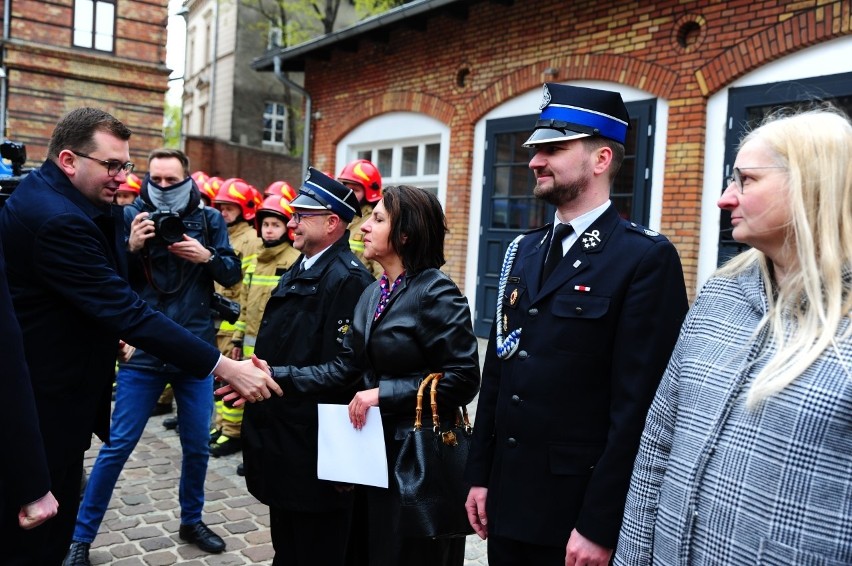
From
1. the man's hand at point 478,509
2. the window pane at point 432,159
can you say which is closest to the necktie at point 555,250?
the man's hand at point 478,509

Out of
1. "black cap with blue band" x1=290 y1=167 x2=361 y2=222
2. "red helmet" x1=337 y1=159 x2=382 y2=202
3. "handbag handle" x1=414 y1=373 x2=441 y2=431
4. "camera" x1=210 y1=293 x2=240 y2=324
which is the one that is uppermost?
"red helmet" x1=337 y1=159 x2=382 y2=202

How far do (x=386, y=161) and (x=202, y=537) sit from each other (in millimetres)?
9126

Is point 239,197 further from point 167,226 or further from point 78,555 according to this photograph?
point 78,555

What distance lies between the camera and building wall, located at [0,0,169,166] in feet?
60.6

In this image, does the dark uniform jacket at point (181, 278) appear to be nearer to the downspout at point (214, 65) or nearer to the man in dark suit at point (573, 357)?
the man in dark suit at point (573, 357)

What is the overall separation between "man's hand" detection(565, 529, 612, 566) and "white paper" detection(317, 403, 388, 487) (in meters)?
0.93

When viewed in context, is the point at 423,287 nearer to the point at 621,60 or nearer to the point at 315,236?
the point at 315,236

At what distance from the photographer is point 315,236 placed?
3523mm

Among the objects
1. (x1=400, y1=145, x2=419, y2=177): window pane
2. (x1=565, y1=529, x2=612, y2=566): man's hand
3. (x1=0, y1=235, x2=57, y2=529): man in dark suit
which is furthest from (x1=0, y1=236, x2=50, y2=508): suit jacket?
(x1=400, y1=145, x2=419, y2=177): window pane

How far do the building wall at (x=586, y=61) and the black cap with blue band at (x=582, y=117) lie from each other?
5.66 metres

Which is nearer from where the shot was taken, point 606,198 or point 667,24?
point 606,198

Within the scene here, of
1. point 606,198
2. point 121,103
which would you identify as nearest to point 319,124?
point 121,103

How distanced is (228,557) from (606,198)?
10.2 feet

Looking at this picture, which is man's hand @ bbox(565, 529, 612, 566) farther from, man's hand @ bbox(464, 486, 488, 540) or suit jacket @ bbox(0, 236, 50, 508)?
suit jacket @ bbox(0, 236, 50, 508)
